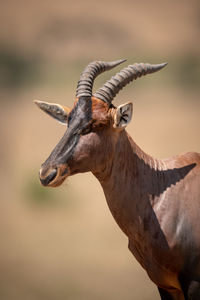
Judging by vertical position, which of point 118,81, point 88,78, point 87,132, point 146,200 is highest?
point 88,78

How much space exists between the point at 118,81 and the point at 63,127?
9250mm

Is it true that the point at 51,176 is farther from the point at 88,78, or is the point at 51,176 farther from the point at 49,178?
the point at 88,78

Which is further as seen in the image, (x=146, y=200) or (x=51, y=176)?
(x=146, y=200)

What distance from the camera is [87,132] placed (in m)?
5.41

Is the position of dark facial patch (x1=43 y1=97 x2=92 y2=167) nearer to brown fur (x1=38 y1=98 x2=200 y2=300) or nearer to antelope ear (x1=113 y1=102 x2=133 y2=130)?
brown fur (x1=38 y1=98 x2=200 y2=300)

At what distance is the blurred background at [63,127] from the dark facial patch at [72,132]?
431 cm

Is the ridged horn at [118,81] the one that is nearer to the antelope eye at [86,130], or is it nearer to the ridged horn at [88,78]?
the ridged horn at [88,78]

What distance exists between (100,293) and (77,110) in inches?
182

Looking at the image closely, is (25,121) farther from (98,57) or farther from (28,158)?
(98,57)

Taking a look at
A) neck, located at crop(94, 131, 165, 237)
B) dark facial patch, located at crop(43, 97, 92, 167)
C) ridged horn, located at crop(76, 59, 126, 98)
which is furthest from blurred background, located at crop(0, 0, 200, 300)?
ridged horn, located at crop(76, 59, 126, 98)

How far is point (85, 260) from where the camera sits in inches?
413

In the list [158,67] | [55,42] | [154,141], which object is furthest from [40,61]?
[158,67]

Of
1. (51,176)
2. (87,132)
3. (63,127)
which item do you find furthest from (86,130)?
(63,127)

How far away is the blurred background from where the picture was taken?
32.3 feet
